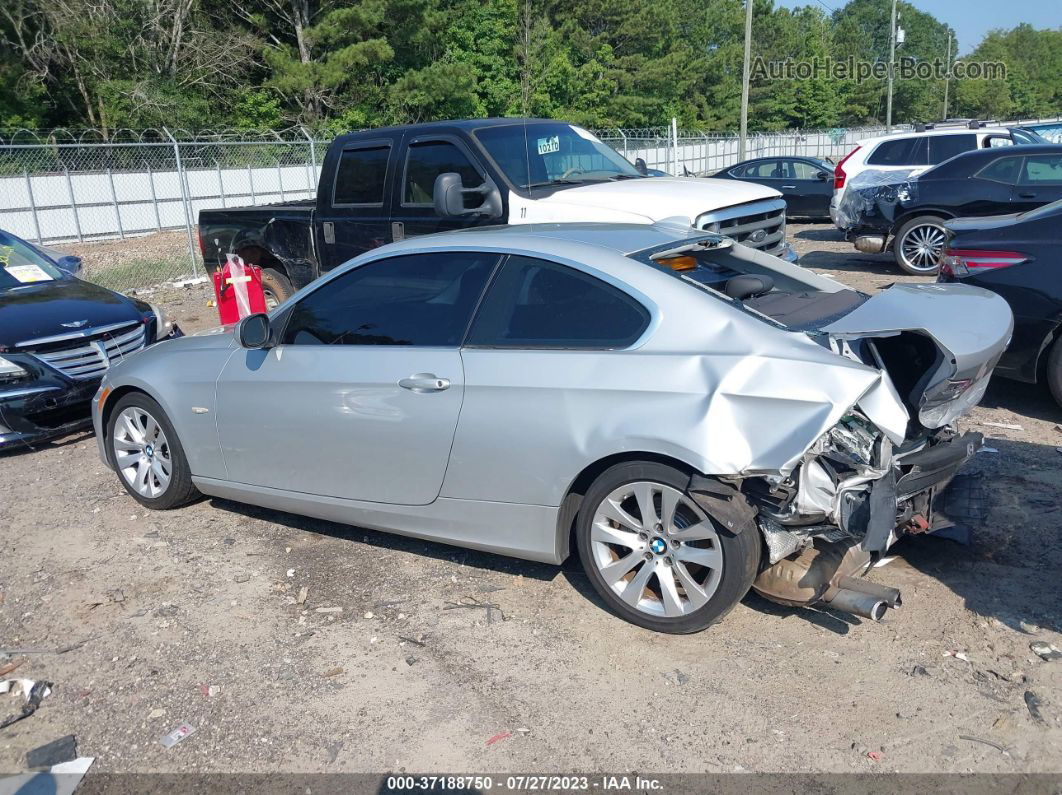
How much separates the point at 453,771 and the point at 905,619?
2043mm

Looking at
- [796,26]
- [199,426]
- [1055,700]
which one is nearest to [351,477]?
[199,426]

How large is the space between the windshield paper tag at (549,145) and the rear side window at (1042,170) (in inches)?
260

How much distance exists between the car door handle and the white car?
11.1m

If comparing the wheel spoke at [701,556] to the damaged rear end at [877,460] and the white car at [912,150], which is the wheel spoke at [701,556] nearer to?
the damaged rear end at [877,460]

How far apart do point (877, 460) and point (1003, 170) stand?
31.7 ft

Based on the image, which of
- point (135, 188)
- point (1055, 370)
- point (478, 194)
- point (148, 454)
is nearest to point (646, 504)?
point (148, 454)

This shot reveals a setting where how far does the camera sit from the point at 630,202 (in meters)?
7.27

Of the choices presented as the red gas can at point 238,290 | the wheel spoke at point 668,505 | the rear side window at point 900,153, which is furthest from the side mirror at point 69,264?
the rear side window at point 900,153

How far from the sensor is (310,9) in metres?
34.5

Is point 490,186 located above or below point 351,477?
above

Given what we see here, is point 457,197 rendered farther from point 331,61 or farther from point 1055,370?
point 331,61

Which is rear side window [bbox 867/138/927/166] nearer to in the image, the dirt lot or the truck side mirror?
the truck side mirror

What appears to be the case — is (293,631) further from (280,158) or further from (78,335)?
(280,158)

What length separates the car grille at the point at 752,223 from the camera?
7.25m
